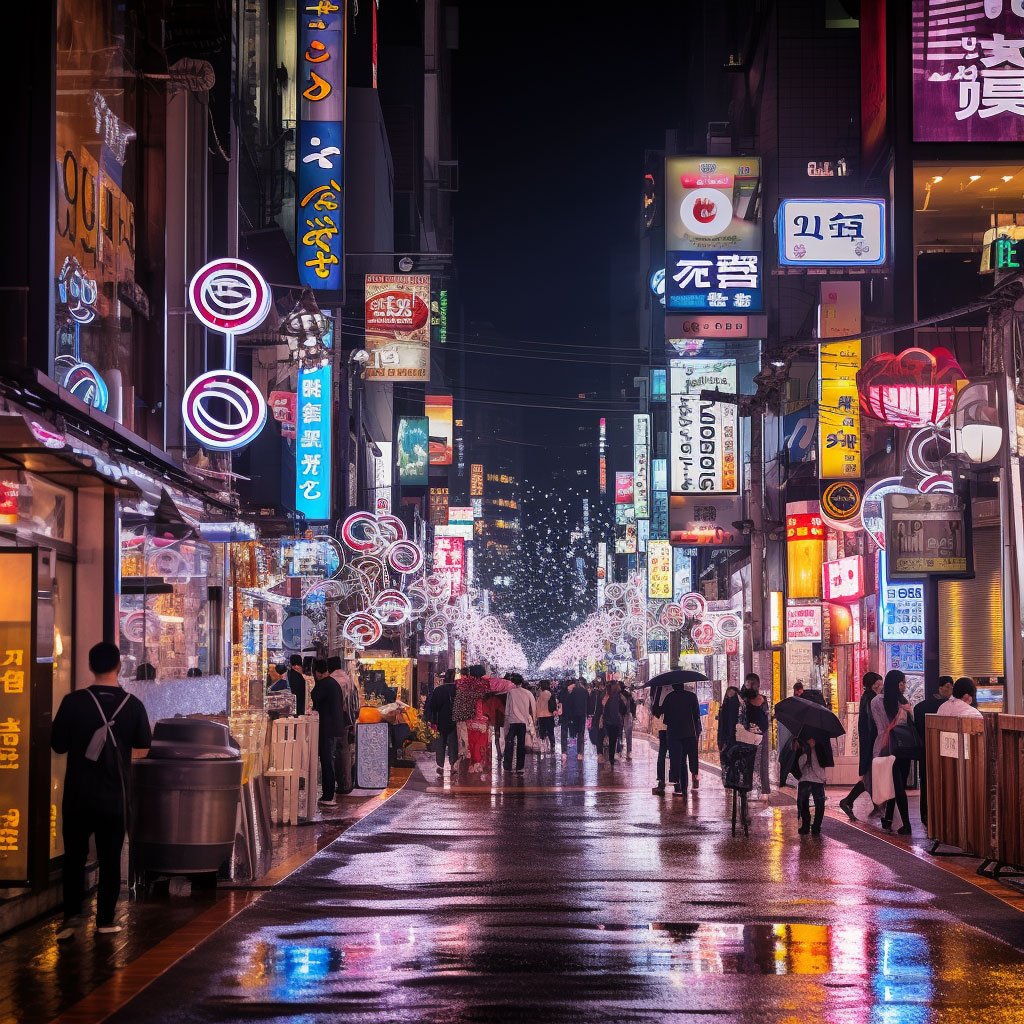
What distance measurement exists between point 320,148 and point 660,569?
164 ft

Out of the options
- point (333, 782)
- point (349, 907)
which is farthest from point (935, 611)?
point (349, 907)

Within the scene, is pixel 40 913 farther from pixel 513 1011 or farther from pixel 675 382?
pixel 675 382

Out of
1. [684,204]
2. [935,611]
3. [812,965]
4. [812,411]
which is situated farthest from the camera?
[812,411]

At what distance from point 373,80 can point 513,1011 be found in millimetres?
62628

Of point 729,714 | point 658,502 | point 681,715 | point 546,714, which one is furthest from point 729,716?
point 658,502

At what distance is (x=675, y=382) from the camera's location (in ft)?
179

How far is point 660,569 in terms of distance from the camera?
79.1m

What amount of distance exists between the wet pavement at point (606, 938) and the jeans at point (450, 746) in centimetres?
1432

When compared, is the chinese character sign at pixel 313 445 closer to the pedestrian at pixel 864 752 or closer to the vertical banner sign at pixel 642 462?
the pedestrian at pixel 864 752

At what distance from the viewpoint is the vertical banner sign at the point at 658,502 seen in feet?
264

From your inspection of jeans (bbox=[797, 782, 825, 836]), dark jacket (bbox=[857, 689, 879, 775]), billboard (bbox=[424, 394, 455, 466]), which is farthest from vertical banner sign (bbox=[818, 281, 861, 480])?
billboard (bbox=[424, 394, 455, 466])

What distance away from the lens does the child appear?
61.5 feet

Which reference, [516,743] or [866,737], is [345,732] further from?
[516,743]

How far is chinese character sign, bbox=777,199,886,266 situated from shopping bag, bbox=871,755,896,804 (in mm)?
17473
